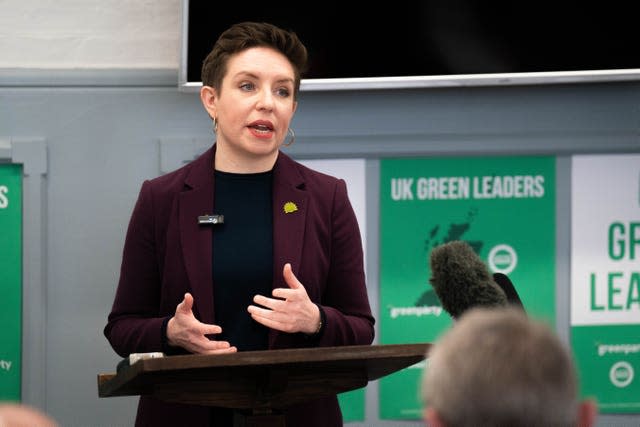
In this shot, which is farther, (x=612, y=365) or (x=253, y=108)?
(x=612, y=365)

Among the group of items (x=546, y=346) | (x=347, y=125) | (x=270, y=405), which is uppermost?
(x=347, y=125)

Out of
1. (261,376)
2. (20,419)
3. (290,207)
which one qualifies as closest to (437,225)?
(290,207)

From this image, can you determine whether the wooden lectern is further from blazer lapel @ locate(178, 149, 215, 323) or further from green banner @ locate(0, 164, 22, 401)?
green banner @ locate(0, 164, 22, 401)

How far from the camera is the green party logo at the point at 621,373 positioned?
14.4ft

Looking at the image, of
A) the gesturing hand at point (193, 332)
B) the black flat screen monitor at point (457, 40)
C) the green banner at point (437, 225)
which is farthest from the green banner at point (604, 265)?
the gesturing hand at point (193, 332)

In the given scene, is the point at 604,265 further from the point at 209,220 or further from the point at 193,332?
the point at 193,332

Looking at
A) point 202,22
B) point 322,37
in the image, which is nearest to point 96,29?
point 202,22

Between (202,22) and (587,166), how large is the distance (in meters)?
1.61

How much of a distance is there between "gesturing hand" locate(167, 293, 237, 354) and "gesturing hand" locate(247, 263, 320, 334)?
0.10m

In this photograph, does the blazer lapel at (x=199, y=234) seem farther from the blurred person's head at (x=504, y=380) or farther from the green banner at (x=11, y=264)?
the green banner at (x=11, y=264)

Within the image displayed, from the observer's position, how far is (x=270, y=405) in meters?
2.31

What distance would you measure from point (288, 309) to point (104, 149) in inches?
74.5

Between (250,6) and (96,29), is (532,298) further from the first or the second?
(96,29)

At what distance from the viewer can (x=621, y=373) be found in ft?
14.4
